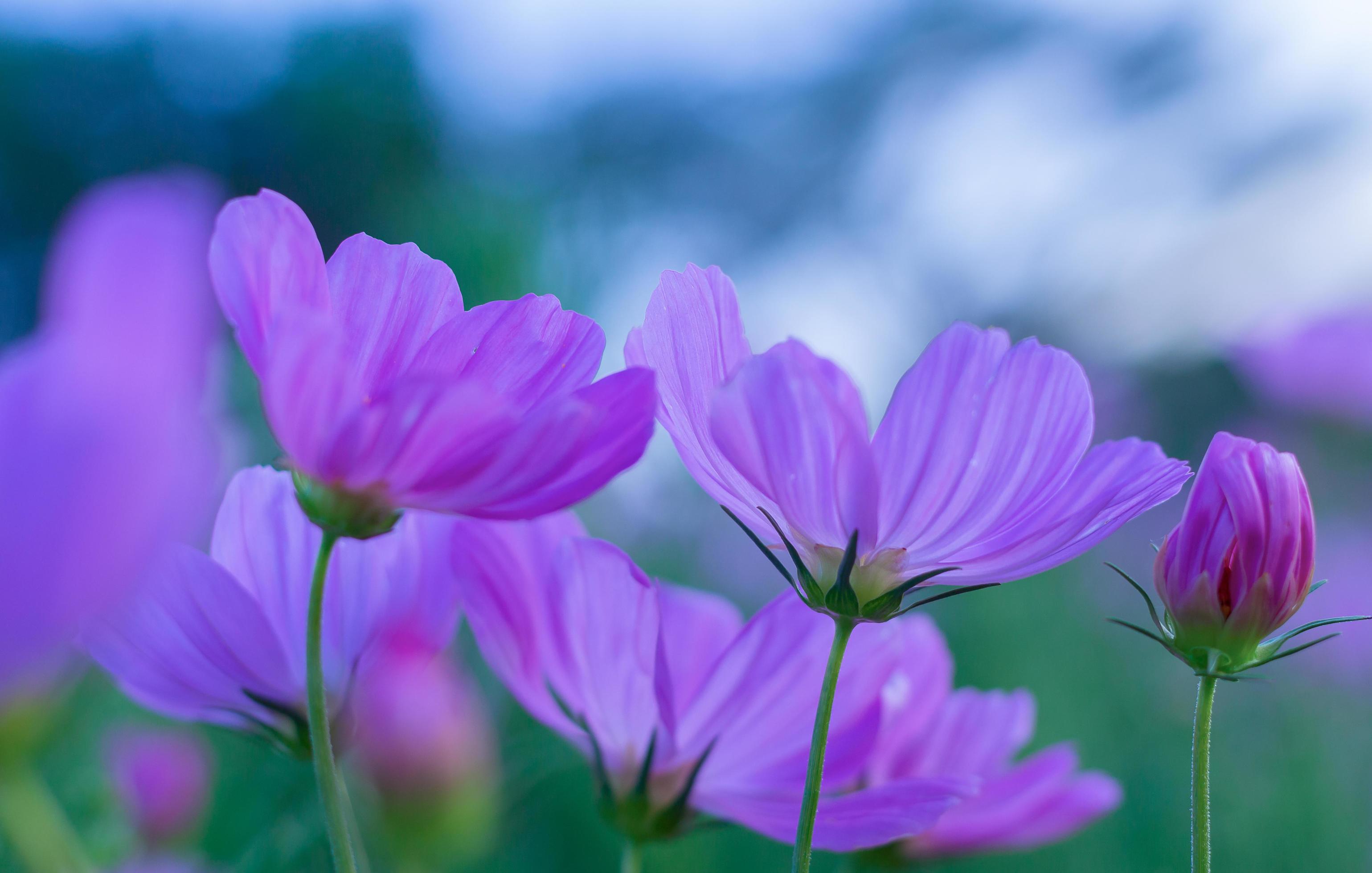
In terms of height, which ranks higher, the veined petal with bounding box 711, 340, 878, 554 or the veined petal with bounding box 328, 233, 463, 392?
the veined petal with bounding box 328, 233, 463, 392

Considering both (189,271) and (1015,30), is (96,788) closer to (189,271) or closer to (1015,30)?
(189,271)

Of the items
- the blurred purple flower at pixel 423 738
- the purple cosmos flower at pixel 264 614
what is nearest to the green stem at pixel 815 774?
the purple cosmos flower at pixel 264 614

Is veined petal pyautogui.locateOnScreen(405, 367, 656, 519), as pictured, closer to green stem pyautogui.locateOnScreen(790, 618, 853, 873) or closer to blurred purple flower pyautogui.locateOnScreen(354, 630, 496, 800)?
green stem pyautogui.locateOnScreen(790, 618, 853, 873)

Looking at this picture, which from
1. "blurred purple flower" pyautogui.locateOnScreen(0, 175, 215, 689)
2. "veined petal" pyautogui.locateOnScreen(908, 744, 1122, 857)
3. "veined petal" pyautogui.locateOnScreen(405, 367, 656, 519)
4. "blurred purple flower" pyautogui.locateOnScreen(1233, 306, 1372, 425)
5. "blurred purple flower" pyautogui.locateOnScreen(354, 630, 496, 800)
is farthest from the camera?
"blurred purple flower" pyautogui.locateOnScreen(1233, 306, 1372, 425)

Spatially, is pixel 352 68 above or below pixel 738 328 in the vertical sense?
above

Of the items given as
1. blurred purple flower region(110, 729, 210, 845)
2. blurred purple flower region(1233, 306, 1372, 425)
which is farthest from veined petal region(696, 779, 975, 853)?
blurred purple flower region(1233, 306, 1372, 425)

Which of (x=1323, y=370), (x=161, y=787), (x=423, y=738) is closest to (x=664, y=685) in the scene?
(x=423, y=738)

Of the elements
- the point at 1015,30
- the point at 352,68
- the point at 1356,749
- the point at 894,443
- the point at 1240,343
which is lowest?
the point at 894,443

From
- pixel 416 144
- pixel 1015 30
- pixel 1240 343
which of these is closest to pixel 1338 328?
pixel 1240 343
